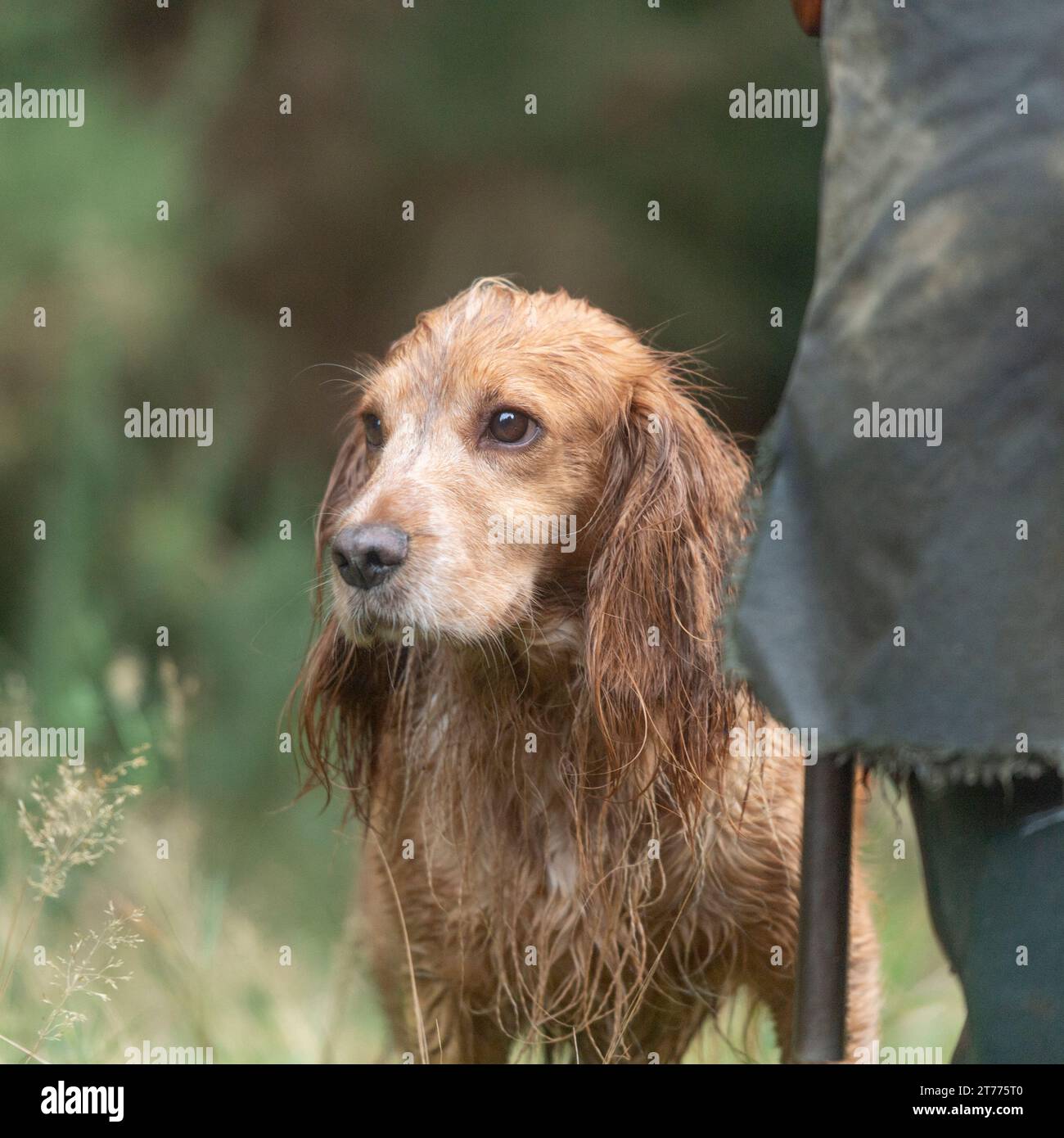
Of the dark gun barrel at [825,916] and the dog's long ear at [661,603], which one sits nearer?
the dark gun barrel at [825,916]

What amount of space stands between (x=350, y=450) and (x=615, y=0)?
262 cm

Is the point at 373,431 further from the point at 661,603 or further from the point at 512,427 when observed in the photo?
the point at 661,603

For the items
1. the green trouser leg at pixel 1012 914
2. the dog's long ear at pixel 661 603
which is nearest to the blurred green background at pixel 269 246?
the dog's long ear at pixel 661 603

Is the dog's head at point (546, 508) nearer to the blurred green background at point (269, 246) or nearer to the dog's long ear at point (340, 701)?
the dog's long ear at point (340, 701)

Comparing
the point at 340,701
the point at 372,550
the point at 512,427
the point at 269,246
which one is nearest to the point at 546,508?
the point at 512,427

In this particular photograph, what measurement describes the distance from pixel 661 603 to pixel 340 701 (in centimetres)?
72

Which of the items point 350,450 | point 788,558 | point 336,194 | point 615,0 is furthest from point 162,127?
point 788,558

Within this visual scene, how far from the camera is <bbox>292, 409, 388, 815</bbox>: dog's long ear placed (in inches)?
111

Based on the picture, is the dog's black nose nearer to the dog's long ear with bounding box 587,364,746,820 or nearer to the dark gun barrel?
the dog's long ear with bounding box 587,364,746,820

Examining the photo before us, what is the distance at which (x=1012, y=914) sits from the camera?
175 cm

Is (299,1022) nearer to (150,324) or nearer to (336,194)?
(150,324)

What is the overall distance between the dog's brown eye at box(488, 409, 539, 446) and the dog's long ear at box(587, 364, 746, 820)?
0.61 ft

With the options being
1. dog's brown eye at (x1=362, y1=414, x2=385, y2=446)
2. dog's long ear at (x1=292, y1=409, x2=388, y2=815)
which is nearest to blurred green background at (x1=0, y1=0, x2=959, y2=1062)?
dog's long ear at (x1=292, y1=409, x2=388, y2=815)

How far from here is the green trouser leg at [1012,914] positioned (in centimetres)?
174
